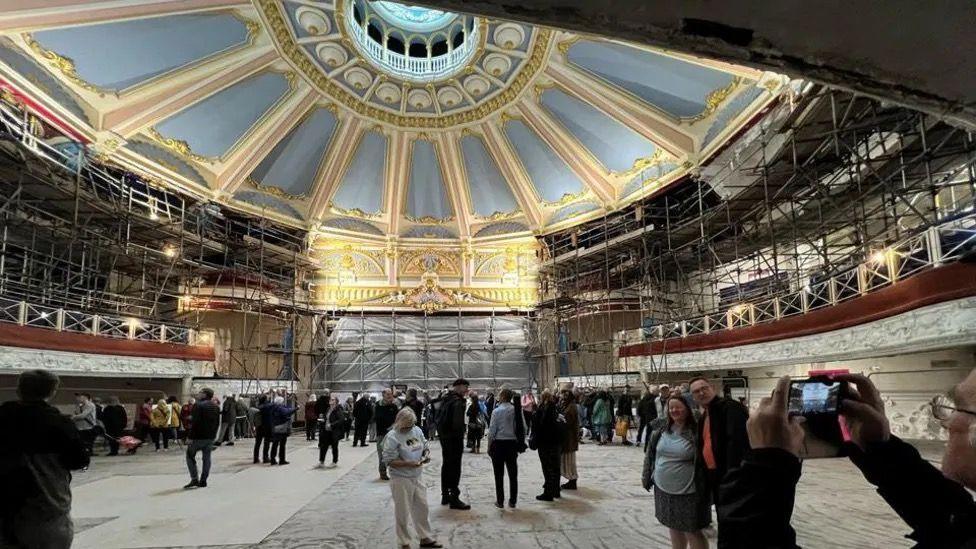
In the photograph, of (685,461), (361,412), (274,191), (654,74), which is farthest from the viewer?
(274,191)

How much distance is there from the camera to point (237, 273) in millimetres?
23016

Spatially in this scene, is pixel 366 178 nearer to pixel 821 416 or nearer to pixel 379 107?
pixel 379 107

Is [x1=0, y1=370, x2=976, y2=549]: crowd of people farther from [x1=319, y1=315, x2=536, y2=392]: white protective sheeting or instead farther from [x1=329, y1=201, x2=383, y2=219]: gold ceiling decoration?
[x1=329, y1=201, x2=383, y2=219]: gold ceiling decoration

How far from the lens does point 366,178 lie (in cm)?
2783

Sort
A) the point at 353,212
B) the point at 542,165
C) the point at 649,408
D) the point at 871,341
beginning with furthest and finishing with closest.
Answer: the point at 353,212 → the point at 542,165 → the point at 649,408 → the point at 871,341

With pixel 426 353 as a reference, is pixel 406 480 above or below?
below

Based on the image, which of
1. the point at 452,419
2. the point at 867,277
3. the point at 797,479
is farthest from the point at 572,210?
the point at 797,479

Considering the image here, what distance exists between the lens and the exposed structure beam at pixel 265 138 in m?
23.1

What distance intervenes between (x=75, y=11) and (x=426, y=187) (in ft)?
53.6

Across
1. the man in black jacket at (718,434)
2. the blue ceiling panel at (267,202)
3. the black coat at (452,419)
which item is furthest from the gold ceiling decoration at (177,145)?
the man in black jacket at (718,434)

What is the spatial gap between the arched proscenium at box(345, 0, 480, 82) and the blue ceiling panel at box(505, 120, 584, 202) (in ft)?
13.5

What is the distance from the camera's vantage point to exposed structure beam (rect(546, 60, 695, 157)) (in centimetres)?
2141

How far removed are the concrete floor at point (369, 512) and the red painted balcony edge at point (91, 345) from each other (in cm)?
406

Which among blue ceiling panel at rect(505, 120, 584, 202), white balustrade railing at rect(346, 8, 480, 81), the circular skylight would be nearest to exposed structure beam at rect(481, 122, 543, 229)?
blue ceiling panel at rect(505, 120, 584, 202)
